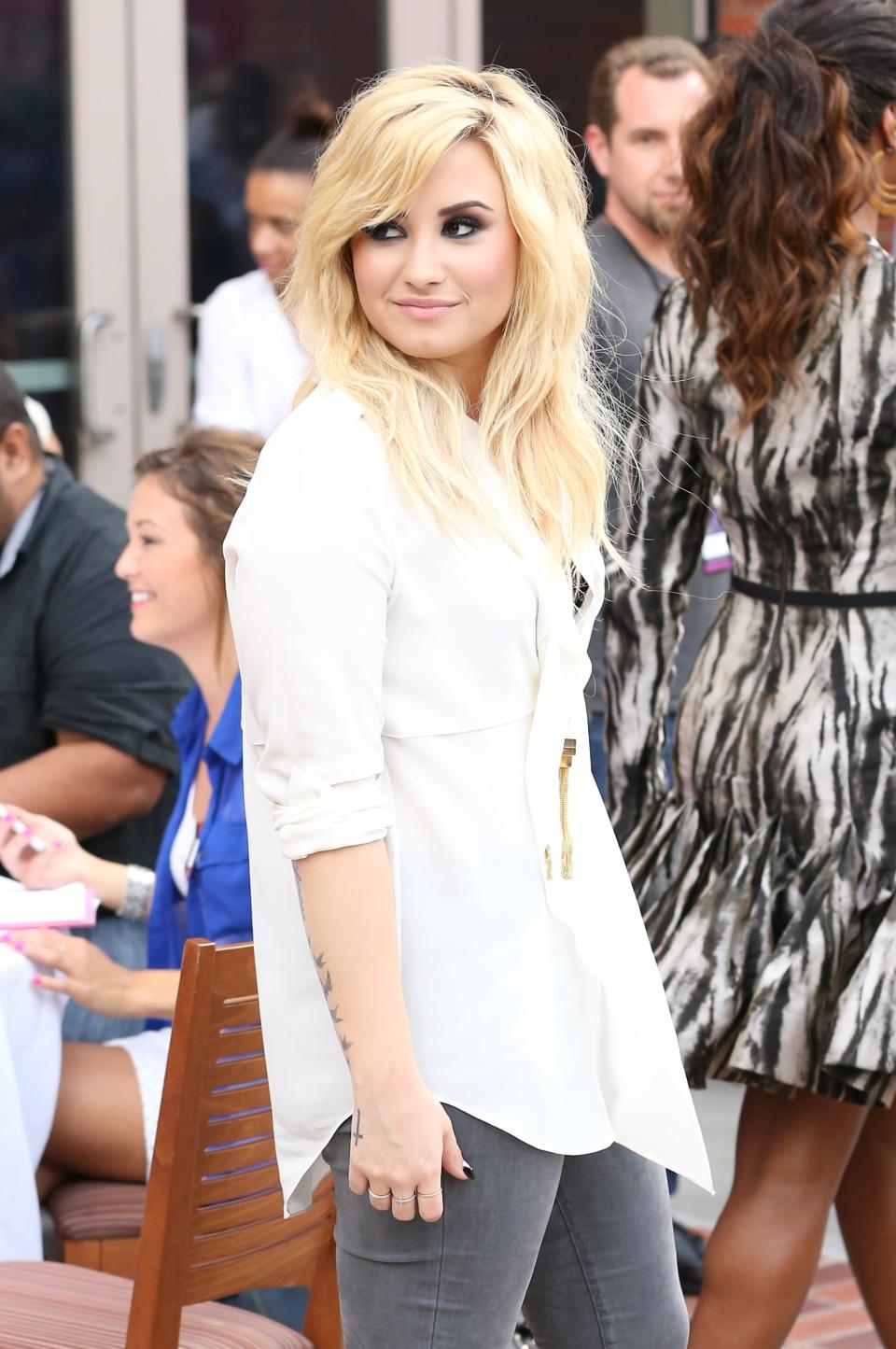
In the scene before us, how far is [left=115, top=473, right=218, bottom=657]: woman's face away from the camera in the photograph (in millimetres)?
2928

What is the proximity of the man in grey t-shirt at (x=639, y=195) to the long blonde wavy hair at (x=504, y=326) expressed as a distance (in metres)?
1.58

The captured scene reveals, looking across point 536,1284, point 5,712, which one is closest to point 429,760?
point 536,1284

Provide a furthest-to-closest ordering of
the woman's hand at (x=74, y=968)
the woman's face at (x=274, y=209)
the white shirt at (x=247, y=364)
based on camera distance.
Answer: the white shirt at (x=247, y=364), the woman's face at (x=274, y=209), the woman's hand at (x=74, y=968)

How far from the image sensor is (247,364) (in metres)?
5.20

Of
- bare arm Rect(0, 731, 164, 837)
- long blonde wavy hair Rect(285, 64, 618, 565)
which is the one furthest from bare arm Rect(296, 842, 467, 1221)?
bare arm Rect(0, 731, 164, 837)

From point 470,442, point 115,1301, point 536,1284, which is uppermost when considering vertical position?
point 470,442

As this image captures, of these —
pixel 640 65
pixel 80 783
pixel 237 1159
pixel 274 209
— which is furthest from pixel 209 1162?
pixel 274 209

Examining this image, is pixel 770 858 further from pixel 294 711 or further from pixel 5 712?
pixel 5 712

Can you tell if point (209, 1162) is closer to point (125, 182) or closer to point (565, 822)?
point (565, 822)

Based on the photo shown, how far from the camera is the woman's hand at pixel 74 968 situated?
262 cm

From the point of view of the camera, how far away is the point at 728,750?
2.40 metres

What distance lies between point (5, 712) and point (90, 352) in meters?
2.28

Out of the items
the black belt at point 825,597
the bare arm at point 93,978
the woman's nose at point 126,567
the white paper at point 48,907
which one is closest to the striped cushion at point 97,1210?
the bare arm at point 93,978

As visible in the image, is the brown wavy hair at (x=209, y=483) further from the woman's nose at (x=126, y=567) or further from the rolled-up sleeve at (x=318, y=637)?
the rolled-up sleeve at (x=318, y=637)
